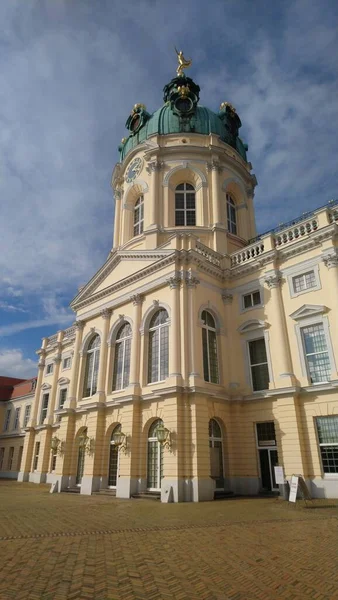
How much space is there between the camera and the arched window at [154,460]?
18.7 meters

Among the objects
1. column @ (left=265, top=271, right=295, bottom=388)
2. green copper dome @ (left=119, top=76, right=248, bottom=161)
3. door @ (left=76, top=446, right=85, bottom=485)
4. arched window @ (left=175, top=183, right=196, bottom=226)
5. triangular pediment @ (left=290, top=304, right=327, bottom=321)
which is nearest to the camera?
triangular pediment @ (left=290, top=304, right=327, bottom=321)

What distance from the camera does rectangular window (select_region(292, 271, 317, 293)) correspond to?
19.1 meters

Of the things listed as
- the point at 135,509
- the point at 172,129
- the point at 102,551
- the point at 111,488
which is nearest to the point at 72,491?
the point at 111,488

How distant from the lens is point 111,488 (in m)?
20.9

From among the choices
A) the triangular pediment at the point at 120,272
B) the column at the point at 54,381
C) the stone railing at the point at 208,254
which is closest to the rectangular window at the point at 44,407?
the column at the point at 54,381

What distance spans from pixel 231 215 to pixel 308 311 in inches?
567

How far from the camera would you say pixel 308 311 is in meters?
18.6

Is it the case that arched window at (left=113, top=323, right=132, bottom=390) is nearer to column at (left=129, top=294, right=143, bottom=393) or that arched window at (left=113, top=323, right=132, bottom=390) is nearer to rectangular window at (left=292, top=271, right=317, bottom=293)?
→ column at (left=129, top=294, right=143, bottom=393)

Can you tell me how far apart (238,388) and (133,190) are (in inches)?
746

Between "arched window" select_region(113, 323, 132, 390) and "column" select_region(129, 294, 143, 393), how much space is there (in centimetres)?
133

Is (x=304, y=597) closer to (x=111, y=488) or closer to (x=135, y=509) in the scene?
(x=135, y=509)

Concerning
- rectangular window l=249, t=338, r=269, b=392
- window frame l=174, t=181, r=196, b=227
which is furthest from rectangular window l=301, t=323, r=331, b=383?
window frame l=174, t=181, r=196, b=227

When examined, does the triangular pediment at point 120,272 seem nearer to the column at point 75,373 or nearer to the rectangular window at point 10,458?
the column at point 75,373

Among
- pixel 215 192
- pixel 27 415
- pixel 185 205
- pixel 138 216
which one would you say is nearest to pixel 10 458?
pixel 27 415
